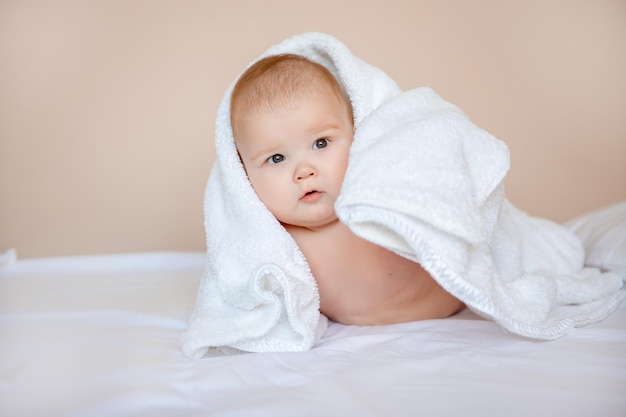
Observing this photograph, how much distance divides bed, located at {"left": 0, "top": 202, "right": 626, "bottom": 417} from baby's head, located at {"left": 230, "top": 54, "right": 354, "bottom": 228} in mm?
276

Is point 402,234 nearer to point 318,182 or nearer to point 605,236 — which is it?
point 318,182

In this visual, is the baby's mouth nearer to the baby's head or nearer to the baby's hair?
the baby's head

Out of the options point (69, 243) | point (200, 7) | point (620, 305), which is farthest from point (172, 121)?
point (620, 305)

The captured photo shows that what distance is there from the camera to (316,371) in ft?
3.68

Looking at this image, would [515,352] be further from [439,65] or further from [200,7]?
[200,7]

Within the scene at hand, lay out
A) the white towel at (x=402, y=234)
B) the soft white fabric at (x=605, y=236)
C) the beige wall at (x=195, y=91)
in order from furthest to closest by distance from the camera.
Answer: the beige wall at (x=195, y=91)
the soft white fabric at (x=605, y=236)
the white towel at (x=402, y=234)

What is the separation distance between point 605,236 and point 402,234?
0.84 metres

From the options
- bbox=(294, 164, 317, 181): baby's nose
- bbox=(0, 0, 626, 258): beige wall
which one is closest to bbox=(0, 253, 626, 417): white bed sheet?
bbox=(294, 164, 317, 181): baby's nose

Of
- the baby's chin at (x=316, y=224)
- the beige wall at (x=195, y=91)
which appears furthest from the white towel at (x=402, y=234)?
the beige wall at (x=195, y=91)

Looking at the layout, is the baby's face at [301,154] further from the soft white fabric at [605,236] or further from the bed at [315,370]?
the soft white fabric at [605,236]

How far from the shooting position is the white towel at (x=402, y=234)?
1.06 m

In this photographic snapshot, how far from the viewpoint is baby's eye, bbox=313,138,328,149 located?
1.35m

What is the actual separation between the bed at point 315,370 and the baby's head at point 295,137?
28cm

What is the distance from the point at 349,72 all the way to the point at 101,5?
4.76 feet
